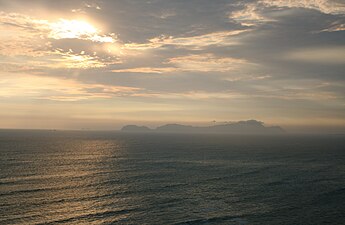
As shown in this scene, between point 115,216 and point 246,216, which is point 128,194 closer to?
point 115,216

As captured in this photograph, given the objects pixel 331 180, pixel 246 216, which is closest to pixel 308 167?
pixel 331 180

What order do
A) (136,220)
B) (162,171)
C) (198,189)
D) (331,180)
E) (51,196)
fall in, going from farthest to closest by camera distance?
1. (162,171)
2. (331,180)
3. (198,189)
4. (51,196)
5. (136,220)

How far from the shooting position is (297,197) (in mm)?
74625

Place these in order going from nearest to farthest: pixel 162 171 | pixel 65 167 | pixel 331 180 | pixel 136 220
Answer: pixel 136 220, pixel 331 180, pixel 162 171, pixel 65 167

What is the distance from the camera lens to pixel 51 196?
71.9 metres

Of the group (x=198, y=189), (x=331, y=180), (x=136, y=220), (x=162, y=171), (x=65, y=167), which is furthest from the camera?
(x=65, y=167)

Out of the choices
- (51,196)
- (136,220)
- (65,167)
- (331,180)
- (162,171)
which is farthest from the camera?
(65,167)

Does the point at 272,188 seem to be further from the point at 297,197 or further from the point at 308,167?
the point at 308,167

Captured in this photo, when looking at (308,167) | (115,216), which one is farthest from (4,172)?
(308,167)

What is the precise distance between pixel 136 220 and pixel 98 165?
72384 millimetres

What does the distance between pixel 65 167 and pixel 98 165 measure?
12.9 metres

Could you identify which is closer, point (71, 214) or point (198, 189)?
point (71, 214)

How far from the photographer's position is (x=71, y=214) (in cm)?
6019

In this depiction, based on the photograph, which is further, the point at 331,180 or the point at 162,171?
the point at 162,171
